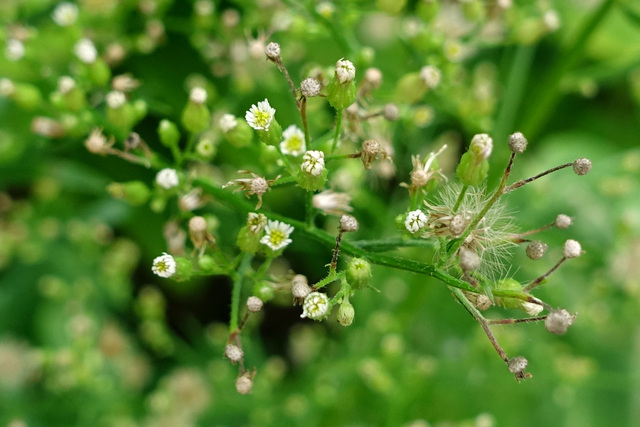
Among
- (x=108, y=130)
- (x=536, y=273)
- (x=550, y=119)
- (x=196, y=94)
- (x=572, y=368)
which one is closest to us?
(x=196, y=94)

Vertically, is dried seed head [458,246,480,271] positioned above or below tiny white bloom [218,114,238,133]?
above

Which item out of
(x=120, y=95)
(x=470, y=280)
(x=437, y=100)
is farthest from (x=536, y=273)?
(x=120, y=95)

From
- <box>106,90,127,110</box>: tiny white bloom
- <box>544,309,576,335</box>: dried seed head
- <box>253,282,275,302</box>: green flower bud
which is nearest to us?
<box>544,309,576,335</box>: dried seed head

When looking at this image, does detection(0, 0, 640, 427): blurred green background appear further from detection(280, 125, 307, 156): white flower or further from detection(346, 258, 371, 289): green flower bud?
detection(346, 258, 371, 289): green flower bud

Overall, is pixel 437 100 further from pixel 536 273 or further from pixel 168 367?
pixel 168 367

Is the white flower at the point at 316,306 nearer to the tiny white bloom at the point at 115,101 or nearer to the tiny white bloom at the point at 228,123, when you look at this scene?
the tiny white bloom at the point at 228,123

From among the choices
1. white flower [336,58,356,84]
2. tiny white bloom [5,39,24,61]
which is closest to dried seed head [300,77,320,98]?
white flower [336,58,356,84]

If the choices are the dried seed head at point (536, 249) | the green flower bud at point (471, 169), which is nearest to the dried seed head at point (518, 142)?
the green flower bud at point (471, 169)

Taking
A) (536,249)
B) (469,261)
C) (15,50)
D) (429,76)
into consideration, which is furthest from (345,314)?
(15,50)
